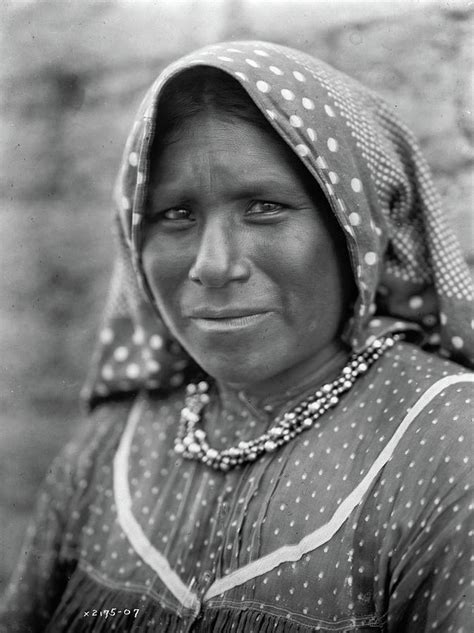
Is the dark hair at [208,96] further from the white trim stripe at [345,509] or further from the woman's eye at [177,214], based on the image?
the white trim stripe at [345,509]

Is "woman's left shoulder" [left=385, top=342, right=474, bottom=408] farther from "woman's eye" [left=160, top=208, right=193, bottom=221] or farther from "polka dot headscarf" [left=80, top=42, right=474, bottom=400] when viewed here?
"woman's eye" [left=160, top=208, right=193, bottom=221]

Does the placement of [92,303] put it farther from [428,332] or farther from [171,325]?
[428,332]

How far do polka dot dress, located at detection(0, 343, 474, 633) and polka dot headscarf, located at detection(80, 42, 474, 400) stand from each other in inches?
3.4

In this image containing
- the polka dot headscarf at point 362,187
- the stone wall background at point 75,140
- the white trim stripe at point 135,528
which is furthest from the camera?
the stone wall background at point 75,140

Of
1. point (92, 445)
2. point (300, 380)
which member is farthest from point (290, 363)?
point (92, 445)

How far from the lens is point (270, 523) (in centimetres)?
116

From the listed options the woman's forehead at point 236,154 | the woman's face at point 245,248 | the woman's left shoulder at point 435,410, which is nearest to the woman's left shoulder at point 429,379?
the woman's left shoulder at point 435,410

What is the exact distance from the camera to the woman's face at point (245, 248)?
1125 millimetres

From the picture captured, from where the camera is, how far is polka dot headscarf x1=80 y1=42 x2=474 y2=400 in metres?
1.10

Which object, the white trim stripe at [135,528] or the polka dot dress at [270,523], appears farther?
the white trim stripe at [135,528]

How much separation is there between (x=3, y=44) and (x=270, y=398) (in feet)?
3.45

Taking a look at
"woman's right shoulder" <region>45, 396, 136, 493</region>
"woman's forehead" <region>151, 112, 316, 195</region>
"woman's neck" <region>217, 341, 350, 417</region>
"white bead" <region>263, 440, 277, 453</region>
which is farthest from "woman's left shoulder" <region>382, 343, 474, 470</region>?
"woman's right shoulder" <region>45, 396, 136, 493</region>

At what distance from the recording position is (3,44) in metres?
1.66

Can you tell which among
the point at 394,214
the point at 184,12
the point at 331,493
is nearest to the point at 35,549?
the point at 331,493
